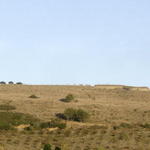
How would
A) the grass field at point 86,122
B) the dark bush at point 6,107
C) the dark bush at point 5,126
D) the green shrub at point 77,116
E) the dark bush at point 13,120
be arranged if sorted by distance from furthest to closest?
the dark bush at point 6,107 < the green shrub at point 77,116 < the dark bush at point 13,120 < the dark bush at point 5,126 < the grass field at point 86,122

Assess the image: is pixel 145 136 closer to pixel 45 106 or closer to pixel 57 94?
pixel 45 106

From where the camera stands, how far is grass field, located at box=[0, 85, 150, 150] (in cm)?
3147

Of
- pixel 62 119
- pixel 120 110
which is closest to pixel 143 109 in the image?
pixel 120 110

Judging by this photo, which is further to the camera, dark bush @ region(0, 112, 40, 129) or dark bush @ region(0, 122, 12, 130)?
dark bush @ region(0, 112, 40, 129)

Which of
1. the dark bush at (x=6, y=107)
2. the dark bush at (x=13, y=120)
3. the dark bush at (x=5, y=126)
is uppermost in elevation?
the dark bush at (x=6, y=107)

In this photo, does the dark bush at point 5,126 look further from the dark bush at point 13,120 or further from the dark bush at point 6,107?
the dark bush at point 6,107

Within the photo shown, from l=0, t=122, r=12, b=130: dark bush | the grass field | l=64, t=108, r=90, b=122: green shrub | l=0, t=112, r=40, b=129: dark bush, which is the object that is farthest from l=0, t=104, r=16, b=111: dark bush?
l=0, t=122, r=12, b=130: dark bush

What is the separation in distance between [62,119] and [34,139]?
1863cm

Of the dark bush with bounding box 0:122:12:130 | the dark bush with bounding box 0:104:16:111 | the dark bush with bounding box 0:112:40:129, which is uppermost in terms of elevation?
the dark bush with bounding box 0:104:16:111

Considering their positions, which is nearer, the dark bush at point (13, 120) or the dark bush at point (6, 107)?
the dark bush at point (13, 120)

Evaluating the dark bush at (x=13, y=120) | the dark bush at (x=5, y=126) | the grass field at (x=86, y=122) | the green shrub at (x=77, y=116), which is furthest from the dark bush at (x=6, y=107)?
the dark bush at (x=5, y=126)

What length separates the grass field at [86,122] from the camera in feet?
103

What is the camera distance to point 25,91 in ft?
277

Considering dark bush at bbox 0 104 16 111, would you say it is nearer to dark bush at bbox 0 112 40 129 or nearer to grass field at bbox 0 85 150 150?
grass field at bbox 0 85 150 150
